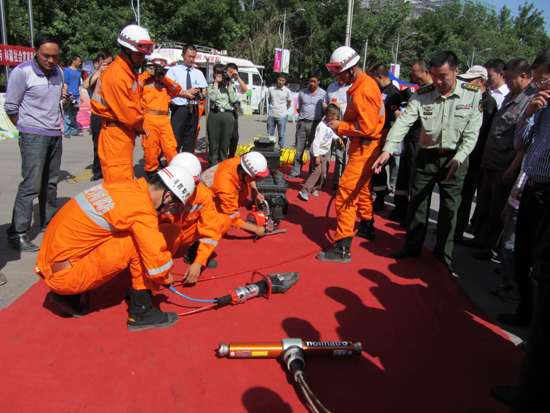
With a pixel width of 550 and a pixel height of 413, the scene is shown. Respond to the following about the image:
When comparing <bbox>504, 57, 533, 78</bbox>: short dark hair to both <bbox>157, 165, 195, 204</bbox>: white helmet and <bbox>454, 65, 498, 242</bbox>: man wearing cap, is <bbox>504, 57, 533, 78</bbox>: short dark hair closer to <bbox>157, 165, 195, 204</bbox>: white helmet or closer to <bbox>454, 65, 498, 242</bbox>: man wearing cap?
<bbox>454, 65, 498, 242</bbox>: man wearing cap

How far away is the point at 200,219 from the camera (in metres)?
3.64

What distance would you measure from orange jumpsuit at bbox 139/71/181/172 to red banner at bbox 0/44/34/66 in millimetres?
7220

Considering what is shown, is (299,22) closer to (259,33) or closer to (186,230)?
(259,33)

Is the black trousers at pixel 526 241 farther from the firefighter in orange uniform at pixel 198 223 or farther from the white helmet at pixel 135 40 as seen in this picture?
the white helmet at pixel 135 40

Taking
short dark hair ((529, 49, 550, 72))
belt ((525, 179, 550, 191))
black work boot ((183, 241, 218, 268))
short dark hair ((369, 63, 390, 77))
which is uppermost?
short dark hair ((369, 63, 390, 77))

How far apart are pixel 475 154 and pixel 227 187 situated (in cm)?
337

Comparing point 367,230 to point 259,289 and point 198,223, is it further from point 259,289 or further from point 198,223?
point 198,223

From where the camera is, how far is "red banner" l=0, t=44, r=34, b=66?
10.3 metres

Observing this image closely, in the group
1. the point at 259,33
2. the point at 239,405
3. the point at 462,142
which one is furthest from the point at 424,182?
the point at 259,33

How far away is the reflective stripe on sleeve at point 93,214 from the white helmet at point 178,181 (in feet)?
1.67

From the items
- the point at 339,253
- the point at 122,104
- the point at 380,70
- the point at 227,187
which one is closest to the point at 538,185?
the point at 339,253

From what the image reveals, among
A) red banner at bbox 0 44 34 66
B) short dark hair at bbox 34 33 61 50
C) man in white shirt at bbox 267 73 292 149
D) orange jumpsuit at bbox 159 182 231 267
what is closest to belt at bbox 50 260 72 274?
orange jumpsuit at bbox 159 182 231 267

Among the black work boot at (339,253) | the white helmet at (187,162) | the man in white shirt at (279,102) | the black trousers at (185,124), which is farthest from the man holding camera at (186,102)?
the black work boot at (339,253)

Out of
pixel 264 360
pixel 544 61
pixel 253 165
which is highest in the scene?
pixel 544 61
